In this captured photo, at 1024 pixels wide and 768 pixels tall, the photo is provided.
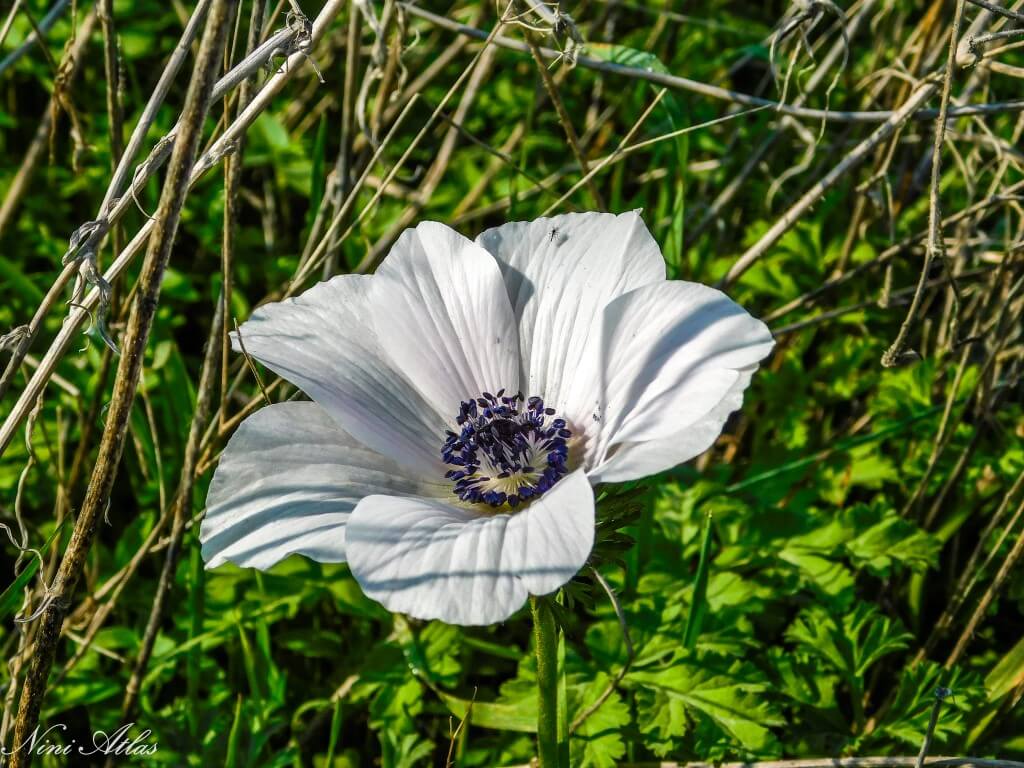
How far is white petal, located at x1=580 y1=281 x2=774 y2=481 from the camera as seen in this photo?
141 cm

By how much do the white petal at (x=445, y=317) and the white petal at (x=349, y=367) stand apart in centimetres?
3

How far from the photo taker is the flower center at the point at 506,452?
5.51 feet

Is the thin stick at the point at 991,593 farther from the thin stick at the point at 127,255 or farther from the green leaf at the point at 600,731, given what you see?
the thin stick at the point at 127,255

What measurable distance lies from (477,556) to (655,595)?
857 millimetres

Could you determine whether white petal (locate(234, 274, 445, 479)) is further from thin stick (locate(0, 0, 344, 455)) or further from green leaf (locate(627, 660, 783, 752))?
green leaf (locate(627, 660, 783, 752))

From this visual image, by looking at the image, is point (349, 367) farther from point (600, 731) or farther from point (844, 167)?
point (844, 167)

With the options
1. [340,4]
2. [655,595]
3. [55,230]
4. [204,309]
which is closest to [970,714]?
[655,595]

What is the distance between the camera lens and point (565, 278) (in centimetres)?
175

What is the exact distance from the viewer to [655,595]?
2.15 m

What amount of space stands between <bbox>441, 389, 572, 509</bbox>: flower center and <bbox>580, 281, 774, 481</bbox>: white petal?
0.22 ft

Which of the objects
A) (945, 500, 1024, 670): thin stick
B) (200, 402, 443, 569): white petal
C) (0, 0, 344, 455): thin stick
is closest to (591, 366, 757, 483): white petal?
(200, 402, 443, 569): white petal

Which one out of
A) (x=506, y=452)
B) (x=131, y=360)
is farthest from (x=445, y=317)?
(x=131, y=360)

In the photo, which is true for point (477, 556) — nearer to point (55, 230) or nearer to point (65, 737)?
point (65, 737)

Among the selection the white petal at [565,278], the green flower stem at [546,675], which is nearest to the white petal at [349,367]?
the white petal at [565,278]
